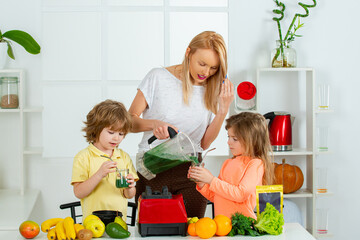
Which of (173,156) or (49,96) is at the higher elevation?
(49,96)

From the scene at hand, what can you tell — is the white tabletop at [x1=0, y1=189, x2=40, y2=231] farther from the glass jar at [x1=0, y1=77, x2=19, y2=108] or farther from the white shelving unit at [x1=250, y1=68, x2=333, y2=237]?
the white shelving unit at [x1=250, y1=68, x2=333, y2=237]

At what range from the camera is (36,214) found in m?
3.77

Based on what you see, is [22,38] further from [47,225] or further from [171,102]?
[47,225]

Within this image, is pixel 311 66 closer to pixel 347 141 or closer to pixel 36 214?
pixel 347 141

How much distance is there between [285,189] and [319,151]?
403 millimetres

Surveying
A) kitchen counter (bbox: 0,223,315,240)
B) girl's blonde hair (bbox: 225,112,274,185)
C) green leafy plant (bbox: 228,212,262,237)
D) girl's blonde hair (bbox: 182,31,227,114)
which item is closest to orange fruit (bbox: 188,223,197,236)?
kitchen counter (bbox: 0,223,315,240)

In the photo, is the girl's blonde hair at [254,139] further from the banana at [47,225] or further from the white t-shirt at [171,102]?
the banana at [47,225]

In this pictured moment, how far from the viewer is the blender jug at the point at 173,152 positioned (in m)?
1.98

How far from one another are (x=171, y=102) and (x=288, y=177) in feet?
5.74

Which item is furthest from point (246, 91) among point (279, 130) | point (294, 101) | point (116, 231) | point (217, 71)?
point (116, 231)

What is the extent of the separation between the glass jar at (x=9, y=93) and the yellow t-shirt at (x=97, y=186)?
5.36 ft

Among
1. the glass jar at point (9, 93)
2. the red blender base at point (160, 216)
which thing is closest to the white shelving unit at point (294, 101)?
the glass jar at point (9, 93)

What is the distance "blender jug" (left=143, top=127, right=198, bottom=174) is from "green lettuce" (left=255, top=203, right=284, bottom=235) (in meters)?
0.34

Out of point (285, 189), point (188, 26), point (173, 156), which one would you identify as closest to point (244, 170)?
point (173, 156)
